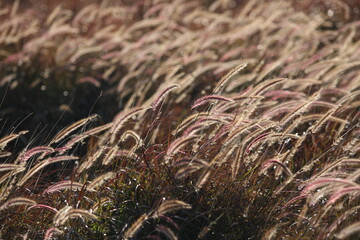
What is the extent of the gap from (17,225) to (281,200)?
1.42 metres

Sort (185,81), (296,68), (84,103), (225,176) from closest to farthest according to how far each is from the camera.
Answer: (225,176) < (185,81) < (296,68) < (84,103)

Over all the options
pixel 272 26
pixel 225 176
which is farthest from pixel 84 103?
pixel 225 176

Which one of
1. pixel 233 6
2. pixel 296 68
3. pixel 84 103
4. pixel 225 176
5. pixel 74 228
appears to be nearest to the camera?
pixel 74 228

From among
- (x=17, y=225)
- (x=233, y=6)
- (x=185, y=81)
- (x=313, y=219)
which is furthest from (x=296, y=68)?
(x=233, y=6)

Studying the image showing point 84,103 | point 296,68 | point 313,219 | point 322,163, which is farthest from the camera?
point 84,103

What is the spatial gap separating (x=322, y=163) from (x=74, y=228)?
154cm

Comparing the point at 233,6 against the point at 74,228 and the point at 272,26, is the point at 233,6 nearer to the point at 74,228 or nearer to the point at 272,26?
the point at 272,26

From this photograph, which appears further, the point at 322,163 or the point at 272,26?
the point at 272,26

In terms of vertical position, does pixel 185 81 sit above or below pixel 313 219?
above

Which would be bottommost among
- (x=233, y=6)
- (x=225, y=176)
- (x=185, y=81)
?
(x=233, y=6)

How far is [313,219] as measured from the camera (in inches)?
121

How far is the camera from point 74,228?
3293mm

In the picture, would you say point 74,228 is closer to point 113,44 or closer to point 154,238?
point 154,238

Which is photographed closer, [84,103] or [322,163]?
[322,163]
